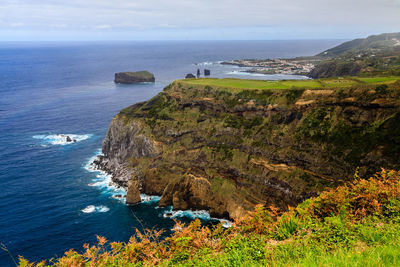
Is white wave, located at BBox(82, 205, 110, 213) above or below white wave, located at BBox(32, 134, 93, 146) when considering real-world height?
below

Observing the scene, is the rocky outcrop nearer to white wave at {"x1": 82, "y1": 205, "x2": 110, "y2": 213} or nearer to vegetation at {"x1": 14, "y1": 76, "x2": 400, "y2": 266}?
→ vegetation at {"x1": 14, "y1": 76, "x2": 400, "y2": 266}

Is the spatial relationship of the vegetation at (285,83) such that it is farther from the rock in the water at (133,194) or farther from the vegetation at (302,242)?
→ the vegetation at (302,242)

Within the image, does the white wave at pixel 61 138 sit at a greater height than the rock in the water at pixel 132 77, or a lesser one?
lesser

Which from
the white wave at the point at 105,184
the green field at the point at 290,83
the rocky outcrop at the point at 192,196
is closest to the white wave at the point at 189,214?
the rocky outcrop at the point at 192,196

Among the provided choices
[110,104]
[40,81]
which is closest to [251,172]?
[110,104]

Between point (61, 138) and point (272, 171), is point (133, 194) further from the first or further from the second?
point (61, 138)

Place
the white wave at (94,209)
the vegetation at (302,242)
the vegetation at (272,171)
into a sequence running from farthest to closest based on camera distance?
the white wave at (94,209) → the vegetation at (272,171) → the vegetation at (302,242)

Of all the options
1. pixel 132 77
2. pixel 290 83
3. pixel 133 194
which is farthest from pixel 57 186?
pixel 132 77

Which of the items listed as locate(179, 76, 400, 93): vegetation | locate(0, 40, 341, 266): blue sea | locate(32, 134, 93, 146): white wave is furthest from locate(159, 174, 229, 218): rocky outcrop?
locate(32, 134, 93, 146): white wave
